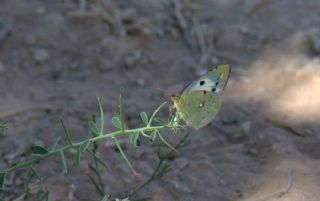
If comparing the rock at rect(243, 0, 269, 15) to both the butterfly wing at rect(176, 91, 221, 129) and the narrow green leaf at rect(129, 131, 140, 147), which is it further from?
the narrow green leaf at rect(129, 131, 140, 147)

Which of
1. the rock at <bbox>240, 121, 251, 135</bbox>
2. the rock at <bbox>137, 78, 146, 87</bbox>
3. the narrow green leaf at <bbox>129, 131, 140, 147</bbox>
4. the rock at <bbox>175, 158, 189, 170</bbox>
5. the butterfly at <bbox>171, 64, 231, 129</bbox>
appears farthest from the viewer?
the rock at <bbox>137, 78, 146, 87</bbox>

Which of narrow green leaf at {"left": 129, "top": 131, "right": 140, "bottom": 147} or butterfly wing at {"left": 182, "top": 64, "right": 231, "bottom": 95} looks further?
butterfly wing at {"left": 182, "top": 64, "right": 231, "bottom": 95}

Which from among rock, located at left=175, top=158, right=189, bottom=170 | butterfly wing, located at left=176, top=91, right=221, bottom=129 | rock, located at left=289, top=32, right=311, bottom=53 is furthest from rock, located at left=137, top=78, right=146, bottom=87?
butterfly wing, located at left=176, top=91, right=221, bottom=129

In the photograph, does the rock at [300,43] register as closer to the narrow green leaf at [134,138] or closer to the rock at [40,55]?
the rock at [40,55]

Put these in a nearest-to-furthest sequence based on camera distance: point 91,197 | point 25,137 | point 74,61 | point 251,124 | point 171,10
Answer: point 91,197
point 25,137
point 251,124
point 74,61
point 171,10

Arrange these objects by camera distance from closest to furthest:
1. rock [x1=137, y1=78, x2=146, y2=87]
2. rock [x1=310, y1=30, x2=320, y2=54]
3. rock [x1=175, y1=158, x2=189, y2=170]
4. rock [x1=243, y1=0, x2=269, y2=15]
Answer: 1. rock [x1=175, y1=158, x2=189, y2=170]
2. rock [x1=137, y1=78, x2=146, y2=87]
3. rock [x1=310, y1=30, x2=320, y2=54]
4. rock [x1=243, y1=0, x2=269, y2=15]

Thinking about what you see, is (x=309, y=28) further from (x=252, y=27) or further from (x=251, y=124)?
(x=251, y=124)

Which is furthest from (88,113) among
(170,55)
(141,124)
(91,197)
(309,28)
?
(309,28)

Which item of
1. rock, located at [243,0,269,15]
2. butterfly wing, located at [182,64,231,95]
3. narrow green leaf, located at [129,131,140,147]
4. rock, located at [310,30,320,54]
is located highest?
butterfly wing, located at [182,64,231,95]
